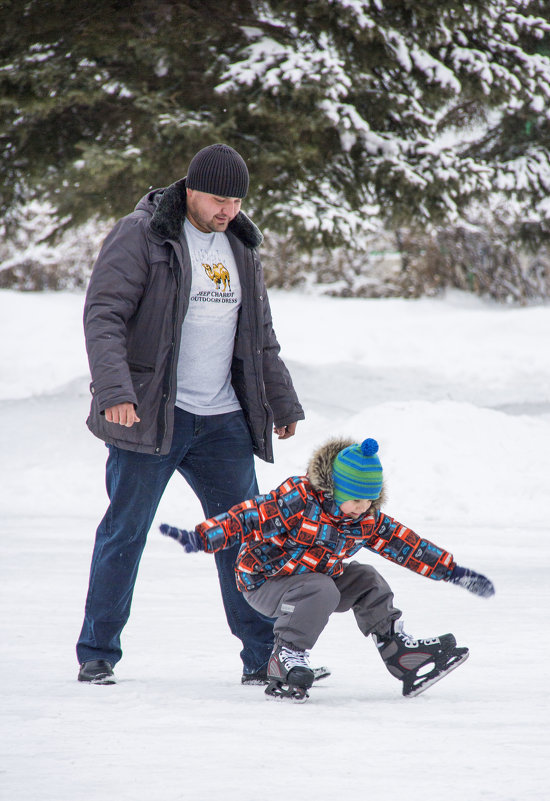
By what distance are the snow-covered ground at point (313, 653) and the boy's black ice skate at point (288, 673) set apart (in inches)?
2.4

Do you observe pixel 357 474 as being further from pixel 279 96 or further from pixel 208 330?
pixel 279 96

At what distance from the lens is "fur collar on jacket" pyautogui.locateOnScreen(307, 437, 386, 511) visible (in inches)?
124

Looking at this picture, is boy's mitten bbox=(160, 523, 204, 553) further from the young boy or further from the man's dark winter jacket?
the man's dark winter jacket

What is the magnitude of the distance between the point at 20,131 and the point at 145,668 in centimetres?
736

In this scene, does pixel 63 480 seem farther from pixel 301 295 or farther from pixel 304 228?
pixel 301 295

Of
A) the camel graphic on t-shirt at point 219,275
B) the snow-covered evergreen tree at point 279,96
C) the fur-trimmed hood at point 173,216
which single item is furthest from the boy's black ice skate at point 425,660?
the snow-covered evergreen tree at point 279,96

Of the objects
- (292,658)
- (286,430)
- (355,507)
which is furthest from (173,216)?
(292,658)

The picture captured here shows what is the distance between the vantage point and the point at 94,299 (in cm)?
316

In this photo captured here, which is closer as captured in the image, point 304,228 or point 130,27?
point 130,27

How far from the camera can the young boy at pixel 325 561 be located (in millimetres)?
Answer: 3127

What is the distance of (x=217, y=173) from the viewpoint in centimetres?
321

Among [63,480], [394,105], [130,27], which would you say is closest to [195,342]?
[63,480]

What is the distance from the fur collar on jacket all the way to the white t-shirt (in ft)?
1.22

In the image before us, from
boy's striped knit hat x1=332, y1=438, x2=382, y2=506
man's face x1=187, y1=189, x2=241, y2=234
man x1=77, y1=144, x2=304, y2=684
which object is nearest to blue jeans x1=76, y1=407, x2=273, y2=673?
man x1=77, y1=144, x2=304, y2=684
